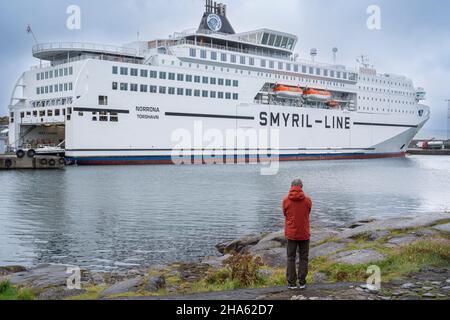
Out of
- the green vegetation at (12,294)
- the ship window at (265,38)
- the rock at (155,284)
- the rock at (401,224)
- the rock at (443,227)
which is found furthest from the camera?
the ship window at (265,38)

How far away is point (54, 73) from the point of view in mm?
52281

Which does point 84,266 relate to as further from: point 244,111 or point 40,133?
point 244,111

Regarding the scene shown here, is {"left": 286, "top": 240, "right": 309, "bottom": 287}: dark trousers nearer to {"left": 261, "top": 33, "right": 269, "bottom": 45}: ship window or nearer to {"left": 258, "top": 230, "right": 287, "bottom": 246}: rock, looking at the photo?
{"left": 258, "top": 230, "right": 287, "bottom": 246}: rock

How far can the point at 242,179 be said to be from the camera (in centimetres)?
3969

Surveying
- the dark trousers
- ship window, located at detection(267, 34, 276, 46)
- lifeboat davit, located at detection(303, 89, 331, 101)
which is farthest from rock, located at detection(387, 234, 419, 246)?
lifeboat davit, located at detection(303, 89, 331, 101)

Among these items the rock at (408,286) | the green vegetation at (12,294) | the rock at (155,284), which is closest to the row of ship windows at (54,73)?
the rock at (155,284)

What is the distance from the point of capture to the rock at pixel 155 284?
9.02 m

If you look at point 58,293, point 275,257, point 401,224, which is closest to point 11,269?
point 58,293

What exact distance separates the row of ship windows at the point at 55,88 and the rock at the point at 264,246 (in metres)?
41.1

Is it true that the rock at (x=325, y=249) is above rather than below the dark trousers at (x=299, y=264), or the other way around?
below

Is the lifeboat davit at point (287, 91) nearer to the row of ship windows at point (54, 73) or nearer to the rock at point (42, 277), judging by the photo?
the row of ship windows at point (54, 73)

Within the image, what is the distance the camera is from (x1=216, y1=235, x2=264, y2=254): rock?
14227 millimetres

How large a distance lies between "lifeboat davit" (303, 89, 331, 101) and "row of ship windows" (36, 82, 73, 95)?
31871mm

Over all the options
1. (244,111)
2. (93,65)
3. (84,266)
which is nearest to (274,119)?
(244,111)
